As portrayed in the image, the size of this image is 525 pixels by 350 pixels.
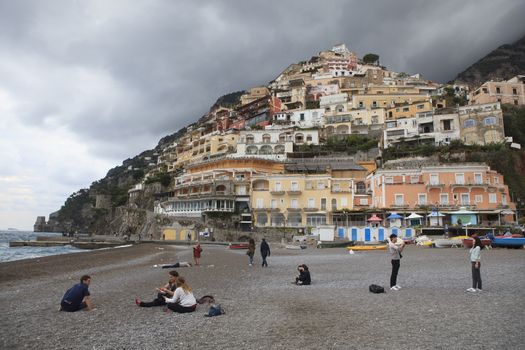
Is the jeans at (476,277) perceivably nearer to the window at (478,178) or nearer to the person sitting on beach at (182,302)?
the person sitting on beach at (182,302)

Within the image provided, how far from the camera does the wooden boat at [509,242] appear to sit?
24620mm

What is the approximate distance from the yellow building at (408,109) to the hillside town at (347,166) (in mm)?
213

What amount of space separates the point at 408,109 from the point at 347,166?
22706 mm

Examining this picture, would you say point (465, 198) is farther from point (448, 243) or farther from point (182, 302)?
point (182, 302)

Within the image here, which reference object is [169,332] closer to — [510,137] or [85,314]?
[85,314]

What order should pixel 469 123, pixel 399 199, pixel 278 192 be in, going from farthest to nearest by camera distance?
pixel 469 123, pixel 278 192, pixel 399 199

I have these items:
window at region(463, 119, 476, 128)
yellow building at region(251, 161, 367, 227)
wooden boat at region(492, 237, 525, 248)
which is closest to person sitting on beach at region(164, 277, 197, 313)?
wooden boat at region(492, 237, 525, 248)

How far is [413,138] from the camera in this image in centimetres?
5894

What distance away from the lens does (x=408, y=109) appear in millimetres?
67500

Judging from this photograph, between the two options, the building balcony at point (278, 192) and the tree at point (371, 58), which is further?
the tree at point (371, 58)

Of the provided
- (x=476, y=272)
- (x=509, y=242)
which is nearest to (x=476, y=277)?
(x=476, y=272)

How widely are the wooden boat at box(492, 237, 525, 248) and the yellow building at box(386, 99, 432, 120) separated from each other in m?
43.3

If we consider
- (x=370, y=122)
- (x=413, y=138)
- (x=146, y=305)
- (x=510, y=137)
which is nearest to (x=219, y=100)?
(x=370, y=122)

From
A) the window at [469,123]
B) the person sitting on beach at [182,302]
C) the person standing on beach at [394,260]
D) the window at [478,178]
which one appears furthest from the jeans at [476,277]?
the window at [469,123]
